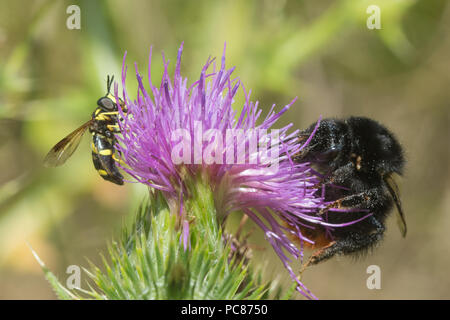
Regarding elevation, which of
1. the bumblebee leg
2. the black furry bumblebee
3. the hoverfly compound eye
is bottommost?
the bumblebee leg

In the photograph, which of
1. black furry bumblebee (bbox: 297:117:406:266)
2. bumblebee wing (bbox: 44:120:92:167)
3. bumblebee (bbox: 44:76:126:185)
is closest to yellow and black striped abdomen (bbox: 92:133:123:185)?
bumblebee (bbox: 44:76:126:185)

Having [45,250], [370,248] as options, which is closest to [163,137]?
[370,248]

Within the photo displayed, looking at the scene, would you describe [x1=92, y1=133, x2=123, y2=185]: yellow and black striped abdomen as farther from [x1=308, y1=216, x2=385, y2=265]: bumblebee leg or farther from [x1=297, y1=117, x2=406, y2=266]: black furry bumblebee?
[x1=308, y1=216, x2=385, y2=265]: bumblebee leg

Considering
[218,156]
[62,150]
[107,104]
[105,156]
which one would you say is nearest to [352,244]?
[218,156]

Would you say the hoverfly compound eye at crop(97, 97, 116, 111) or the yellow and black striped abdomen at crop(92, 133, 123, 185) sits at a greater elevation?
the hoverfly compound eye at crop(97, 97, 116, 111)

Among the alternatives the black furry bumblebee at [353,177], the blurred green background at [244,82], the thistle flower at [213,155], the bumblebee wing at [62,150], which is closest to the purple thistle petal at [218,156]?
the thistle flower at [213,155]

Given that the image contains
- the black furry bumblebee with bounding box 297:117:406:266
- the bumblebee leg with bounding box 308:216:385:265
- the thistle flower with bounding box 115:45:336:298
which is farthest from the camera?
the bumblebee leg with bounding box 308:216:385:265

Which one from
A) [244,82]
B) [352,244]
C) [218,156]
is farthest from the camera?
[244,82]

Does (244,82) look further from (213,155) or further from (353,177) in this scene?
(213,155)
